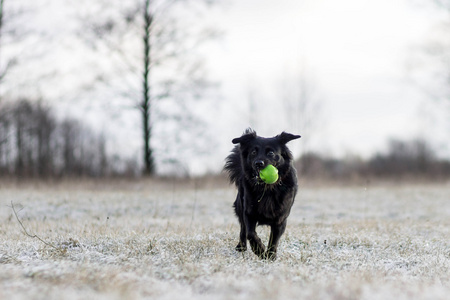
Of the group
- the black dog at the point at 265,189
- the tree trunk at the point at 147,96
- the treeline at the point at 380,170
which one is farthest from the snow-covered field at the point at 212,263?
the treeline at the point at 380,170

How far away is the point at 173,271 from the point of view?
4324 millimetres

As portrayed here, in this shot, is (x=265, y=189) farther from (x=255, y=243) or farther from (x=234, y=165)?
(x=234, y=165)

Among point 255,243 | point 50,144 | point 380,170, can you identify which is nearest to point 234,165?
point 255,243

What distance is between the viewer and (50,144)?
3750cm

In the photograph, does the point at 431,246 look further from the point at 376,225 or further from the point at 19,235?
the point at 19,235

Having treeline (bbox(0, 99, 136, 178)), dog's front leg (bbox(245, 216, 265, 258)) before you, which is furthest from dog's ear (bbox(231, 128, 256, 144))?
treeline (bbox(0, 99, 136, 178))

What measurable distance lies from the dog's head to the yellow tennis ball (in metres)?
0.05

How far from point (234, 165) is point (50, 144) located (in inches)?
1347

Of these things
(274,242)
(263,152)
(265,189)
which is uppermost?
(263,152)

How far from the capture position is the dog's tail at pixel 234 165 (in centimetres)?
647

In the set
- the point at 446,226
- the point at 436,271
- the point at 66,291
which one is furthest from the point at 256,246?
the point at 446,226

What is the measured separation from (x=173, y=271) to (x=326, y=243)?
2.91m

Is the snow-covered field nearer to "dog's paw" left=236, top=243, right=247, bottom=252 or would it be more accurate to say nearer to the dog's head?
"dog's paw" left=236, top=243, right=247, bottom=252

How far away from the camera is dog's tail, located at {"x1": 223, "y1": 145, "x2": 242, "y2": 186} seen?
6473mm
